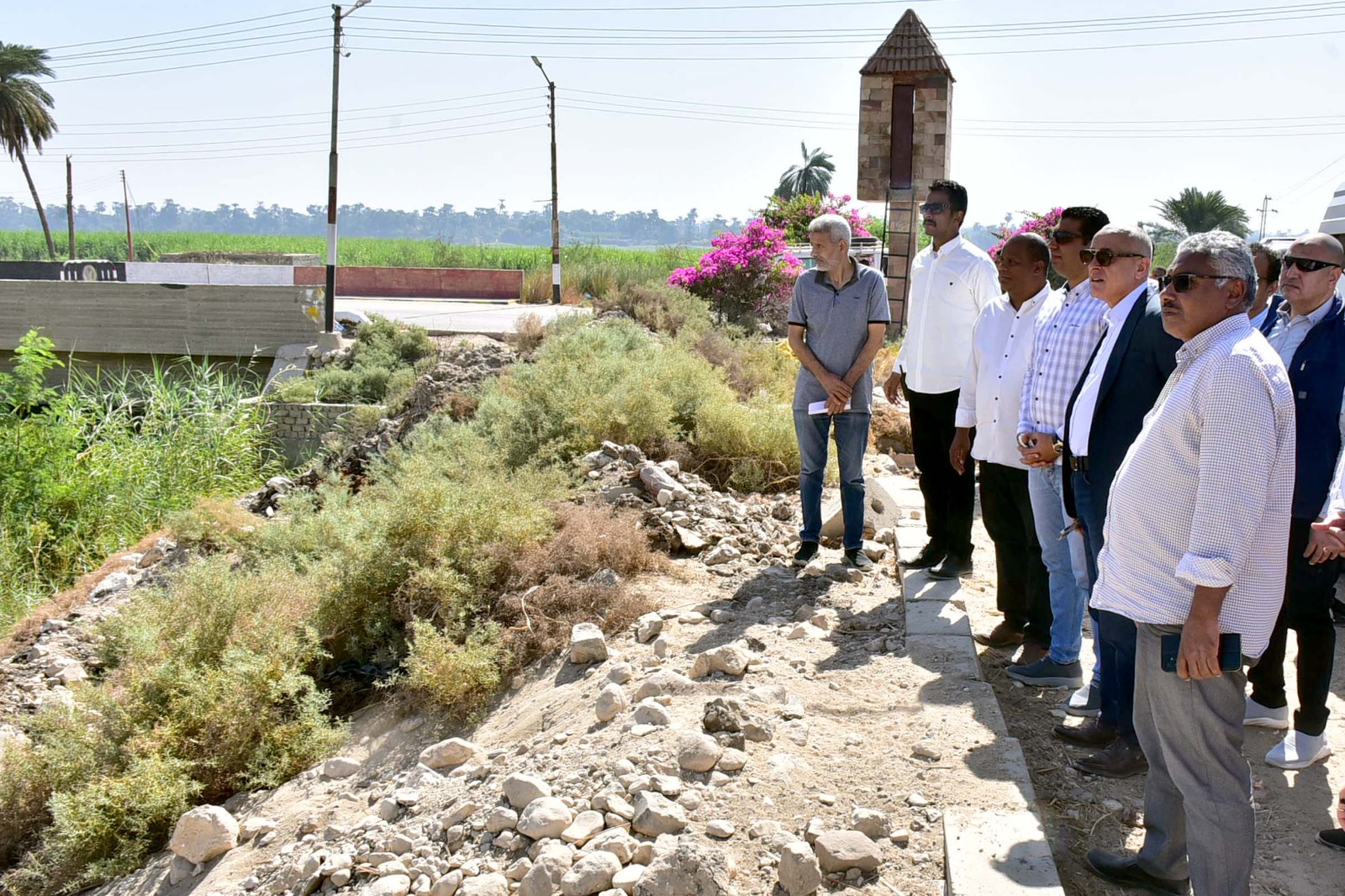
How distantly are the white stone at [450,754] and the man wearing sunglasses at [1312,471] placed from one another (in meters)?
3.03

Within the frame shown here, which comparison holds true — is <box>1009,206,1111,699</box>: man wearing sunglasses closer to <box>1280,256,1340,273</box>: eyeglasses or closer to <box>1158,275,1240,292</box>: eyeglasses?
<box>1280,256,1340,273</box>: eyeglasses

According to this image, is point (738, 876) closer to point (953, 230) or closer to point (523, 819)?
point (523, 819)

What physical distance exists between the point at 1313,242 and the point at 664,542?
145 inches

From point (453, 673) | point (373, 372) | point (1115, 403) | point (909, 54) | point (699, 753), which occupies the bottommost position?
point (453, 673)

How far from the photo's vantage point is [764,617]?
501cm

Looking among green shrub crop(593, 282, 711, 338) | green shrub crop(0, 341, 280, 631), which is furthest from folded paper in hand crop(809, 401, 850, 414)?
green shrub crop(0, 341, 280, 631)

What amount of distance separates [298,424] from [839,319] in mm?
12144

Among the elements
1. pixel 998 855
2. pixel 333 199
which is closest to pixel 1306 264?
pixel 998 855

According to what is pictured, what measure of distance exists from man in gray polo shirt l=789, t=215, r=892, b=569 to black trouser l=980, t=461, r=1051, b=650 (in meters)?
0.99

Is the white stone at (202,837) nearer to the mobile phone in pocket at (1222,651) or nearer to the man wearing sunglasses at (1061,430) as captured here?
the man wearing sunglasses at (1061,430)

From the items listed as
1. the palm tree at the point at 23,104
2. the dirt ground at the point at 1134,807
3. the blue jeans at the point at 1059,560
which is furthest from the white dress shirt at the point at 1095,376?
the palm tree at the point at 23,104

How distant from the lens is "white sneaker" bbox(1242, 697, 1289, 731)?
386 cm

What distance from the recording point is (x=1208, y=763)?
7.98 ft

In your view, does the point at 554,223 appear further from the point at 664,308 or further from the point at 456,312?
the point at 664,308
